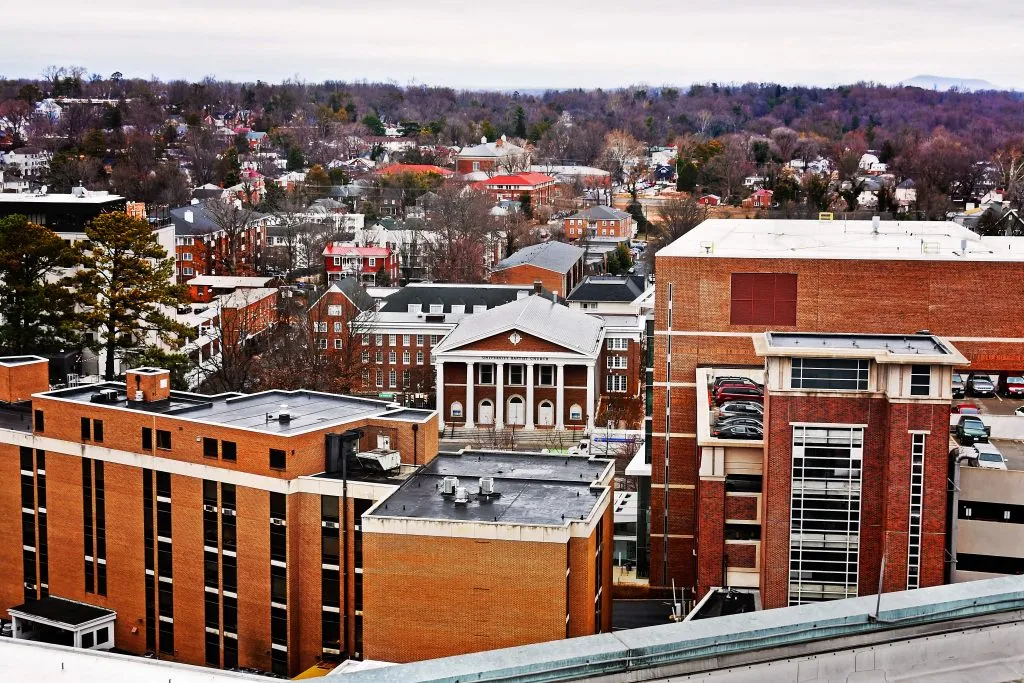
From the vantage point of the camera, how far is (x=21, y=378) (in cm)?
3519

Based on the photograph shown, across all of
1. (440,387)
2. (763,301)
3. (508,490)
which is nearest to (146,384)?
(508,490)

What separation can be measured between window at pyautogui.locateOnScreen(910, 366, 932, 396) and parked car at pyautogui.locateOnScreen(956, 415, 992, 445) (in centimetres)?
428

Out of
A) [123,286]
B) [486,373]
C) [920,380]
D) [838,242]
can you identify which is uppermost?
[838,242]

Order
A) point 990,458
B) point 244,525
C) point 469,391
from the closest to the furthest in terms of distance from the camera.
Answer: point 990,458, point 244,525, point 469,391

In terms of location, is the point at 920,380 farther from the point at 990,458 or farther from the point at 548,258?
the point at 548,258

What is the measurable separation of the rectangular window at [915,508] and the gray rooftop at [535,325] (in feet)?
95.1

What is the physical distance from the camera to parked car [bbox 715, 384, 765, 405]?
31766 mm

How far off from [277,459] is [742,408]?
9797 mm

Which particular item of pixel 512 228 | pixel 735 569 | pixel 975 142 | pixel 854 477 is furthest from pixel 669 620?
pixel 975 142

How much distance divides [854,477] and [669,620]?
A: 6.96 meters

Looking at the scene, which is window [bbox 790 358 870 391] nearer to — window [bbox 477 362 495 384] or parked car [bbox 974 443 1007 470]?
parked car [bbox 974 443 1007 470]

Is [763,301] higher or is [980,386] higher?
[763,301]

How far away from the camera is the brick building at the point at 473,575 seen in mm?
25203

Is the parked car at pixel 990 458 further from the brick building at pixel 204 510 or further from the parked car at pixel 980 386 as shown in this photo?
the brick building at pixel 204 510
